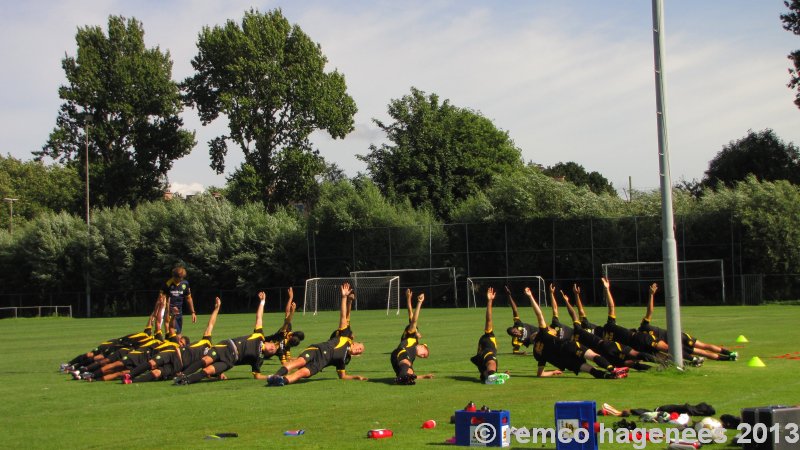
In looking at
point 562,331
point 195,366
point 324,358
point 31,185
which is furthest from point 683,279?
point 31,185

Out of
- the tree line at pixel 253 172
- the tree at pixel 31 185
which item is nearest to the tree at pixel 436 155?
the tree line at pixel 253 172

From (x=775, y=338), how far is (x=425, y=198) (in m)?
49.9

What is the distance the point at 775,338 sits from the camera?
22.9 m

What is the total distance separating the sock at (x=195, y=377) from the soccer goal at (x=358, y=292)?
124ft

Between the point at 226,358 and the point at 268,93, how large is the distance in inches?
2182

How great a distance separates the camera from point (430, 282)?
5756 cm

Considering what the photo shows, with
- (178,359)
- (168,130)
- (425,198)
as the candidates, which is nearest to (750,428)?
(178,359)

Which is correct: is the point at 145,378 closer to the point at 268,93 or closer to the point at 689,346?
the point at 689,346

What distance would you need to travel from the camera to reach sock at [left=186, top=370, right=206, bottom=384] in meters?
16.0

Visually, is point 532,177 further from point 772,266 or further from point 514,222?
point 772,266

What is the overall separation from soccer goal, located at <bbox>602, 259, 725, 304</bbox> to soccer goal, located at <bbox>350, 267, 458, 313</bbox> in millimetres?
9724

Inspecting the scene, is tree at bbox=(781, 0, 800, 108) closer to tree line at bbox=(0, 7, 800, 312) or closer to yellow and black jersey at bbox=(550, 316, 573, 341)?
tree line at bbox=(0, 7, 800, 312)

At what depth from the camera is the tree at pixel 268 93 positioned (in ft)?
228

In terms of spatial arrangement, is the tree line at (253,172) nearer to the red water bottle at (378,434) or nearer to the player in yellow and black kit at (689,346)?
the player in yellow and black kit at (689,346)
